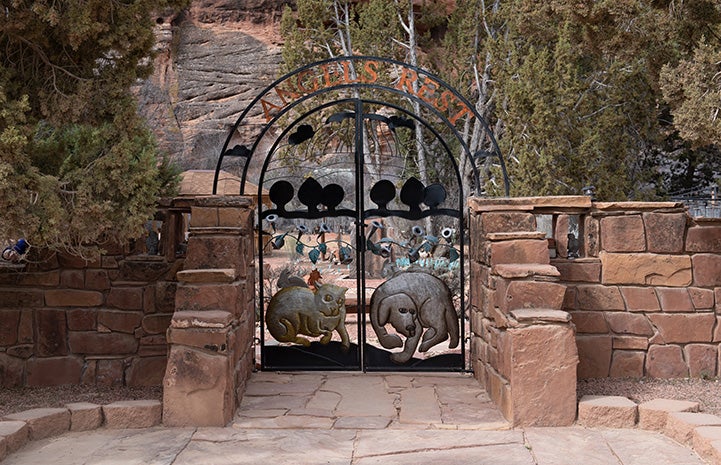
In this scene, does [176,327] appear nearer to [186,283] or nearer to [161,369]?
[186,283]

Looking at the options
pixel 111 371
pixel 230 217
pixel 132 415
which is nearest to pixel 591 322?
pixel 230 217

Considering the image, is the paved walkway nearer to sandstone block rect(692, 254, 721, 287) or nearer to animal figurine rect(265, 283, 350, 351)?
animal figurine rect(265, 283, 350, 351)

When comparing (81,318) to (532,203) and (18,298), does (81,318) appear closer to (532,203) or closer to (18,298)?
(18,298)

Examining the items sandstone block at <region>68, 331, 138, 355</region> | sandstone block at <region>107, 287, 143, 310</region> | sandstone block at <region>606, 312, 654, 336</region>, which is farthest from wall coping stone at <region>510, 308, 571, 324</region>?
sandstone block at <region>68, 331, 138, 355</region>

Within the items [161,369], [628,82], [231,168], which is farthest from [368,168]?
[161,369]

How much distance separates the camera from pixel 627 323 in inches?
246

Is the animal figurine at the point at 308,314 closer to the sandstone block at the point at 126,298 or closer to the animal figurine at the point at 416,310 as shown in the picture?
the animal figurine at the point at 416,310

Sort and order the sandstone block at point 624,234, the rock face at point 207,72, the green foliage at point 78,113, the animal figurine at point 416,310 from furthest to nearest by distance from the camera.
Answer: the rock face at point 207,72, the animal figurine at point 416,310, the sandstone block at point 624,234, the green foliage at point 78,113

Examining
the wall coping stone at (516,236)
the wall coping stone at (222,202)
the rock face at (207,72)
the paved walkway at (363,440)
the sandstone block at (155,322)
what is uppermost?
the rock face at (207,72)

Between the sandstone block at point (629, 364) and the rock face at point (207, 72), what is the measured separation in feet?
56.8

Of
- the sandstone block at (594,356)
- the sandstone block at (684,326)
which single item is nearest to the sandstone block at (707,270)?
the sandstone block at (684,326)

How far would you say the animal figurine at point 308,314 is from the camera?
6859 mm

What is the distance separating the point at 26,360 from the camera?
6332 millimetres

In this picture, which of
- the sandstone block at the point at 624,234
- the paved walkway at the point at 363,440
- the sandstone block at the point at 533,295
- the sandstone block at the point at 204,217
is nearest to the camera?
the paved walkway at the point at 363,440
